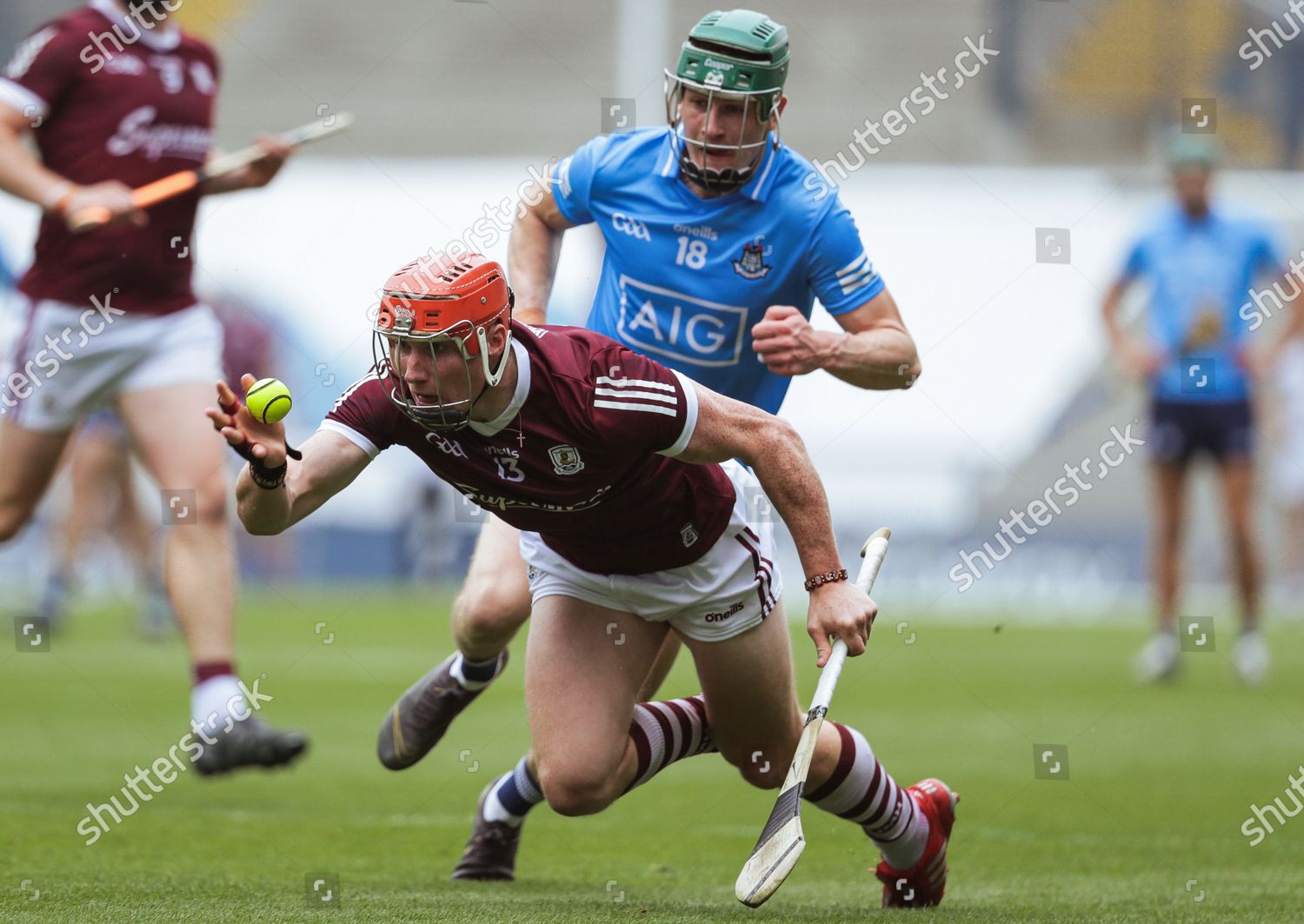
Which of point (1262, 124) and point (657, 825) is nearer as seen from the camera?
point (657, 825)

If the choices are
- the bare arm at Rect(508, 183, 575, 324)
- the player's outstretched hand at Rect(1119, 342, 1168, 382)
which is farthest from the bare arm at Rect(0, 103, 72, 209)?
the player's outstretched hand at Rect(1119, 342, 1168, 382)

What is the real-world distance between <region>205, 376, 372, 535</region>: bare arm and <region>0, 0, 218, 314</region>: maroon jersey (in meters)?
2.20

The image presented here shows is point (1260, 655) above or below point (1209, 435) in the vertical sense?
below

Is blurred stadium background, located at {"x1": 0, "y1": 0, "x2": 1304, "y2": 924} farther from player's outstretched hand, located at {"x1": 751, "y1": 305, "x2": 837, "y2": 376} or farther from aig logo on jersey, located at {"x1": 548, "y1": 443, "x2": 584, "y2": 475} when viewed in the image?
player's outstretched hand, located at {"x1": 751, "y1": 305, "x2": 837, "y2": 376}

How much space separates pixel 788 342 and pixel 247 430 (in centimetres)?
140

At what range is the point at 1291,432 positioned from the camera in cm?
1947

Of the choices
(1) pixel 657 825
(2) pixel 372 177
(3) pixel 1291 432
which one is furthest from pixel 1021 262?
(1) pixel 657 825

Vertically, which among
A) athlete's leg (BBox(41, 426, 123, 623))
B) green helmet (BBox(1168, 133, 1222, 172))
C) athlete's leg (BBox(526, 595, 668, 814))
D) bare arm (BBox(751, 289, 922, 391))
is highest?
bare arm (BBox(751, 289, 922, 391))

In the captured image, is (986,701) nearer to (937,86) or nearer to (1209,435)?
(1209,435)

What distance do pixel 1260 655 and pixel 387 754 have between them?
6.17m

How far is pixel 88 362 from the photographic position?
5.71m

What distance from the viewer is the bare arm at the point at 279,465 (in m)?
3.42

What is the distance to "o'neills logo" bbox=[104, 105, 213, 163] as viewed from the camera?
584cm

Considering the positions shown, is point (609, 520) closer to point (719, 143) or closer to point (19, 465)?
point (719, 143)
